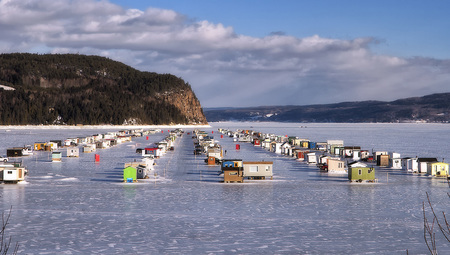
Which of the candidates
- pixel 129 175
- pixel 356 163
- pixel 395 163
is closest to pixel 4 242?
pixel 129 175

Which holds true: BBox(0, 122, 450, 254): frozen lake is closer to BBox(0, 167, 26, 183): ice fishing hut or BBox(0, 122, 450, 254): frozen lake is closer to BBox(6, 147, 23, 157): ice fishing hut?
BBox(0, 167, 26, 183): ice fishing hut

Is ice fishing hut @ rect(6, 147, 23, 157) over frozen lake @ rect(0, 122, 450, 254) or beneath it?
over

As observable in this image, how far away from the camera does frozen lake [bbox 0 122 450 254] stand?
2931 centimetres

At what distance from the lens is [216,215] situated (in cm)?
3838

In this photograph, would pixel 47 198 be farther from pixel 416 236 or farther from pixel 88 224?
pixel 416 236

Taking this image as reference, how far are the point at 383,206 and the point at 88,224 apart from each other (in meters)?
24.7

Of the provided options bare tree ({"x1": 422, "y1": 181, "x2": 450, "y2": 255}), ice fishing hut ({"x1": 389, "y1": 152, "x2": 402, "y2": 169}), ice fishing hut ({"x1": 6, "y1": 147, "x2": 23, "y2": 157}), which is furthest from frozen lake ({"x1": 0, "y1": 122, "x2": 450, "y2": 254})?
ice fishing hut ({"x1": 6, "y1": 147, "x2": 23, "y2": 157})

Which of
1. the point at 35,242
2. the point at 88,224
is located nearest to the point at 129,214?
the point at 88,224

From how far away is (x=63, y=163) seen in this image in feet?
270

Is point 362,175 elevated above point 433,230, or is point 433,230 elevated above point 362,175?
point 362,175

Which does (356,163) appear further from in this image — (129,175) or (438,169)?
(129,175)

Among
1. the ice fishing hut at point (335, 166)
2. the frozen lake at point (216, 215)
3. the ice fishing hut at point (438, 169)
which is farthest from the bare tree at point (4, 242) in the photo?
the ice fishing hut at point (438, 169)

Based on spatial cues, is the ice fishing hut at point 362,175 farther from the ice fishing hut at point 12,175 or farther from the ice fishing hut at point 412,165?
the ice fishing hut at point 12,175

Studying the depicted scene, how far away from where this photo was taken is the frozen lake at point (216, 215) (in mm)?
29312
